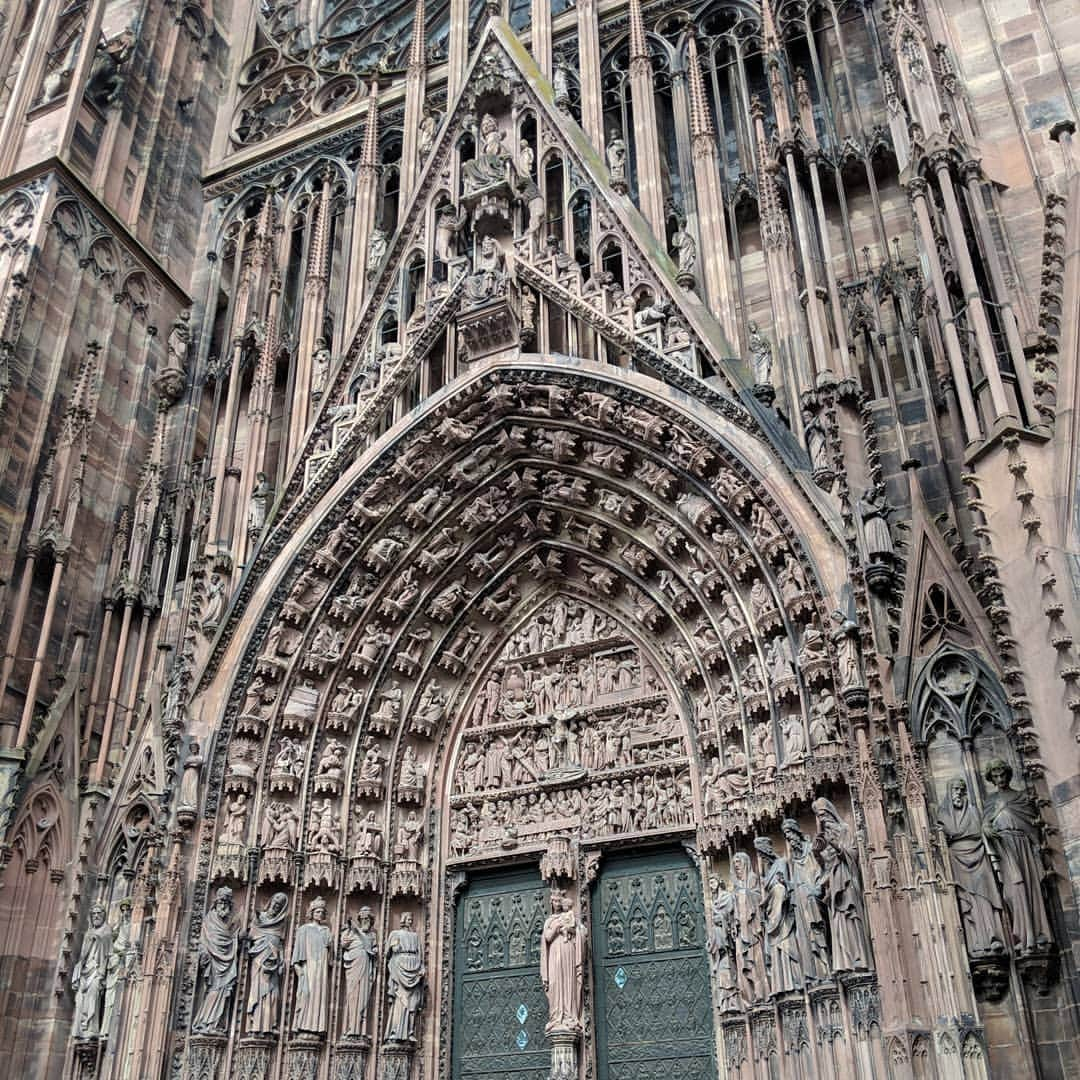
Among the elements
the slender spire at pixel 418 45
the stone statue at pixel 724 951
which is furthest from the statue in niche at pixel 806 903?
the slender spire at pixel 418 45

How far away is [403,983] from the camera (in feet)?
32.6

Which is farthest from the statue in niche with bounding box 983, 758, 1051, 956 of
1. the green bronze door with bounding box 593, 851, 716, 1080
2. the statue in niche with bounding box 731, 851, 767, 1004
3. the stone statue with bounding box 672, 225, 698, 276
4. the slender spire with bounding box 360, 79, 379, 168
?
the slender spire with bounding box 360, 79, 379, 168

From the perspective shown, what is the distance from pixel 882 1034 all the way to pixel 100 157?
39.4 feet

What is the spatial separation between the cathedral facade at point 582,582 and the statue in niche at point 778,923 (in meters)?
0.04

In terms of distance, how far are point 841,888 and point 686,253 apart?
232 inches

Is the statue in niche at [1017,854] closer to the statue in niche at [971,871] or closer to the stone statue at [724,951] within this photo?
the statue in niche at [971,871]

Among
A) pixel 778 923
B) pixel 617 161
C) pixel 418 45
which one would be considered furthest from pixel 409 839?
pixel 418 45

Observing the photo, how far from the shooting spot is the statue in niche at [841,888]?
299 inches

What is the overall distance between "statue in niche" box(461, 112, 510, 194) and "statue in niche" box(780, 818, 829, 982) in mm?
6953

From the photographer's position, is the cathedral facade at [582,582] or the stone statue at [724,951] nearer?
the cathedral facade at [582,582]

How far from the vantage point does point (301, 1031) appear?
9.46m

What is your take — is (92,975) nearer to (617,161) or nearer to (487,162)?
(487,162)

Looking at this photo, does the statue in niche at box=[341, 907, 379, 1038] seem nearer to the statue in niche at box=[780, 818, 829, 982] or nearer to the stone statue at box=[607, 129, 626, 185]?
the statue in niche at box=[780, 818, 829, 982]

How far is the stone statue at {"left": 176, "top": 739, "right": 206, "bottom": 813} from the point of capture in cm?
995
